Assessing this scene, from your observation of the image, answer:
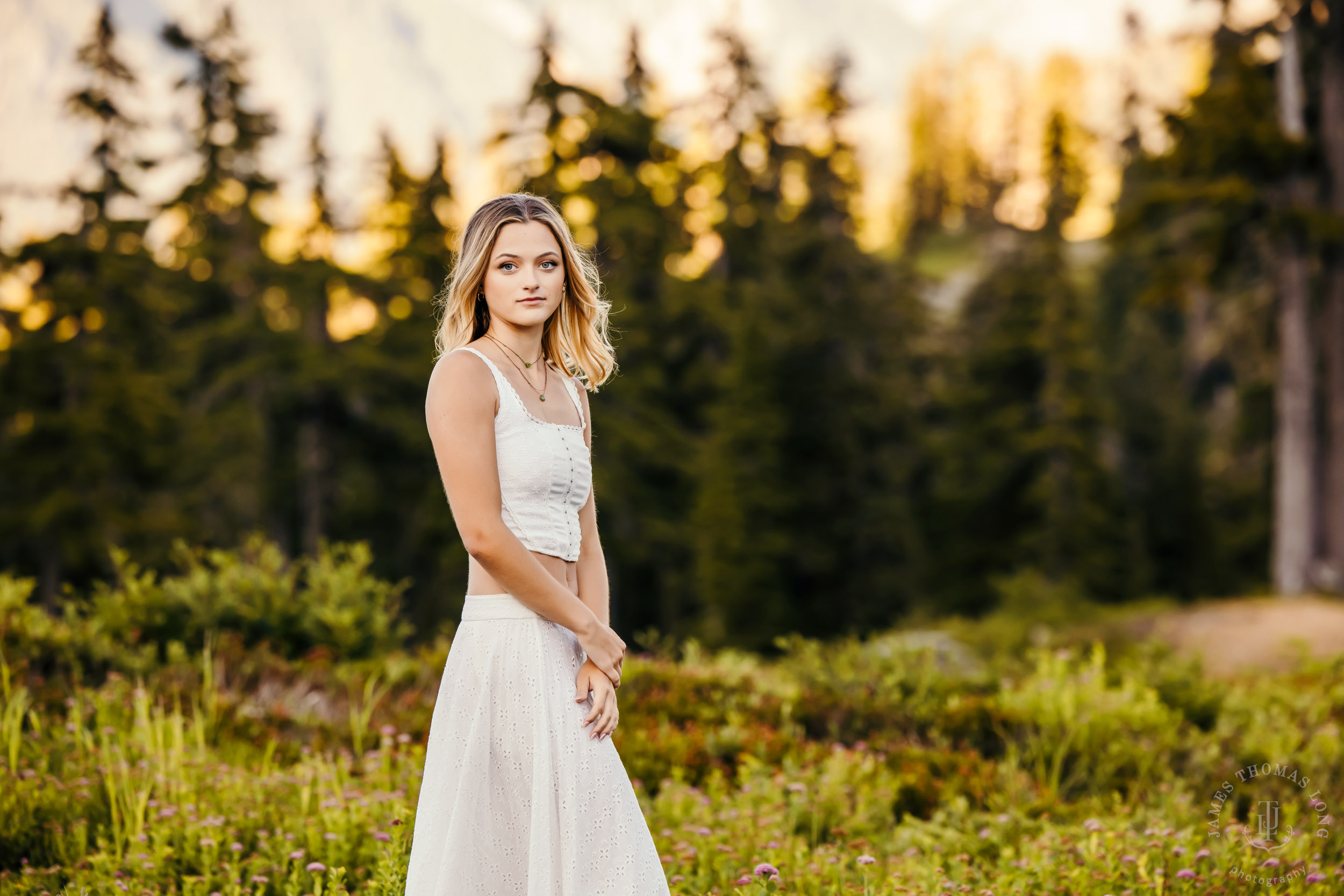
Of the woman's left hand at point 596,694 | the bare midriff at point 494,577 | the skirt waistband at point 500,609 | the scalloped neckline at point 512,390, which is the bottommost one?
the woman's left hand at point 596,694

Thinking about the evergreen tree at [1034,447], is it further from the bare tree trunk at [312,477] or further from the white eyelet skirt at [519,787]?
the white eyelet skirt at [519,787]

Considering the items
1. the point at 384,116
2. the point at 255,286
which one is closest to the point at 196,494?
the point at 255,286

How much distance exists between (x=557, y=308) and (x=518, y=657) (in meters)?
0.98

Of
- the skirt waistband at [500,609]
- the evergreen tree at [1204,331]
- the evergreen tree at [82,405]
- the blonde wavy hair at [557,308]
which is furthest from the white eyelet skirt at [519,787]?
the evergreen tree at [82,405]

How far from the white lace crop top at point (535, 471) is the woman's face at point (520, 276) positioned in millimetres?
156

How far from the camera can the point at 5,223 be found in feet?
71.1

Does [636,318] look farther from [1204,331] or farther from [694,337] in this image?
[1204,331]

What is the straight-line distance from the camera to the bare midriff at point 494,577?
260 centimetres

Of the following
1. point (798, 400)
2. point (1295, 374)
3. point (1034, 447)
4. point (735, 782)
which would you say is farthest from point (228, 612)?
point (1034, 447)

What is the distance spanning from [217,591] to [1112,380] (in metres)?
35.0

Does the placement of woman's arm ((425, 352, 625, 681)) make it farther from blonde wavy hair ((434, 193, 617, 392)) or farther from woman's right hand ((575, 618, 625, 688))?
blonde wavy hair ((434, 193, 617, 392))

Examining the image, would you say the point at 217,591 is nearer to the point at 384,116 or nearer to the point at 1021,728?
the point at 1021,728

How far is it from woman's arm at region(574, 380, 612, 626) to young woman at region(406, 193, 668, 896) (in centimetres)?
7

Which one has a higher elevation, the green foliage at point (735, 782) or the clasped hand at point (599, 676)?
the clasped hand at point (599, 676)
